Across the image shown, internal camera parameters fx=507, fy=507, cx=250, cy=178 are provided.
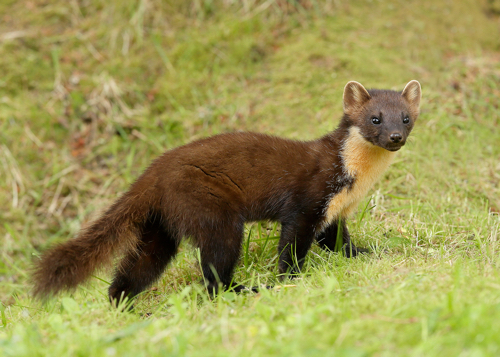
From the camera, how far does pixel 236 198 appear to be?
4.89 meters

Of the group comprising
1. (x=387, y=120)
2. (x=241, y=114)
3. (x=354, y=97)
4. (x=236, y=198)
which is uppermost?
(x=354, y=97)

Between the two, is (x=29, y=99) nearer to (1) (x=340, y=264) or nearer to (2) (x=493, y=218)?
(1) (x=340, y=264)

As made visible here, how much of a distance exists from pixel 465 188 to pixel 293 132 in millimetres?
2683

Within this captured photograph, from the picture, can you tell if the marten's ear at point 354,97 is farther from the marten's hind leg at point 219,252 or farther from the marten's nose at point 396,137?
the marten's hind leg at point 219,252

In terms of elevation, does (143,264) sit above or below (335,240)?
below

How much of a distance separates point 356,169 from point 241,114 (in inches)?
146

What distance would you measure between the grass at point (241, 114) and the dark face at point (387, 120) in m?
1.03

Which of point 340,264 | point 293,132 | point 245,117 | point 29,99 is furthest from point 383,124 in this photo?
point 29,99

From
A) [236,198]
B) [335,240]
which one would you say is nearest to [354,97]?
[335,240]

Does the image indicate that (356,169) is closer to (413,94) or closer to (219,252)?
(413,94)

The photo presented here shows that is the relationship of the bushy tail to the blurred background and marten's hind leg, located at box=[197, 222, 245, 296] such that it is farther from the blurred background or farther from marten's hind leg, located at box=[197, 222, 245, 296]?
the blurred background

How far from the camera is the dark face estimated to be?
488cm

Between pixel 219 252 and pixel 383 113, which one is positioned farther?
pixel 383 113

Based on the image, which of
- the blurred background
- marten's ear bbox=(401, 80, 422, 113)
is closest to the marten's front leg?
marten's ear bbox=(401, 80, 422, 113)
